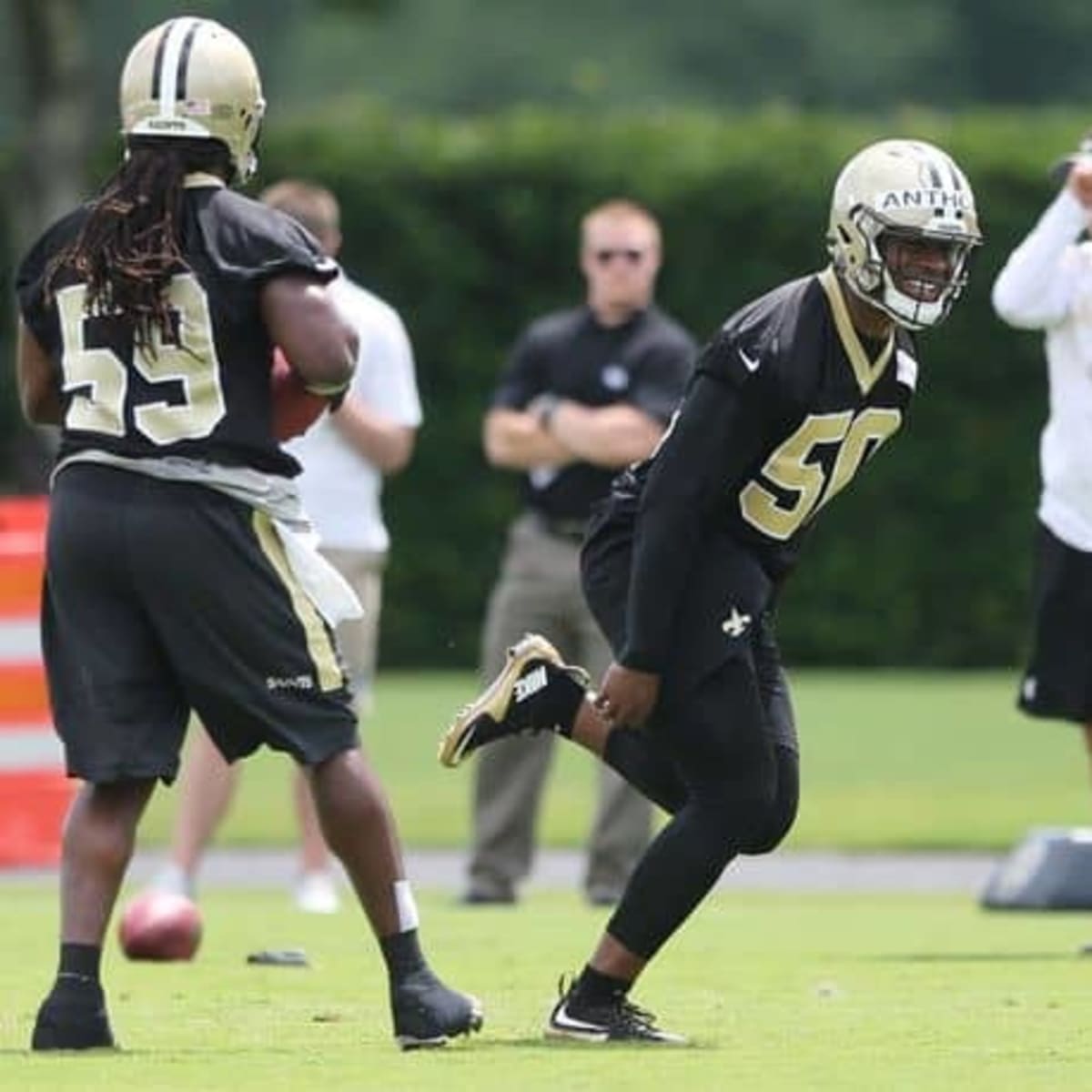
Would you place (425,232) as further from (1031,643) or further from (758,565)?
(758,565)

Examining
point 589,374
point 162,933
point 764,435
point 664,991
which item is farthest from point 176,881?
point 764,435

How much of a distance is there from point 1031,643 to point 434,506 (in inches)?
601

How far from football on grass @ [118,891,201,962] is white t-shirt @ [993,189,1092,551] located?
2.81 meters

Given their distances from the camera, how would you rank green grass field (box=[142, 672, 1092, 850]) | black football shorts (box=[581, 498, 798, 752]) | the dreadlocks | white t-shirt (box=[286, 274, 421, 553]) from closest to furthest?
the dreadlocks, black football shorts (box=[581, 498, 798, 752]), white t-shirt (box=[286, 274, 421, 553]), green grass field (box=[142, 672, 1092, 850])

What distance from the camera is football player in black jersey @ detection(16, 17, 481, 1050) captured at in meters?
8.37

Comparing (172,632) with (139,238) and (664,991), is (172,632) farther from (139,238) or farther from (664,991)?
(664,991)

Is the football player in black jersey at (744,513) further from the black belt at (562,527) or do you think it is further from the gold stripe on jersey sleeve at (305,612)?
the black belt at (562,527)

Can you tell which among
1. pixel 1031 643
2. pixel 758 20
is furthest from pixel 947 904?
pixel 758 20

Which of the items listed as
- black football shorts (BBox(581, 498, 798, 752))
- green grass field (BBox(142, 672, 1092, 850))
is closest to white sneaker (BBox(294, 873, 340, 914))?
green grass field (BBox(142, 672, 1092, 850))

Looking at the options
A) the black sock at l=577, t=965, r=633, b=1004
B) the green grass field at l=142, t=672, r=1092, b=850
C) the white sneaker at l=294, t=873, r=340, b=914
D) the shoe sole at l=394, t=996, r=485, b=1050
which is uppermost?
the black sock at l=577, t=965, r=633, b=1004

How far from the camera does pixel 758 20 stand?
56938 mm

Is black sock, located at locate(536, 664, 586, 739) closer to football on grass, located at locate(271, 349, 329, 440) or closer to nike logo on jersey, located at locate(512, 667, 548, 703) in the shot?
nike logo on jersey, located at locate(512, 667, 548, 703)

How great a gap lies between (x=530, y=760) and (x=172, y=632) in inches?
239

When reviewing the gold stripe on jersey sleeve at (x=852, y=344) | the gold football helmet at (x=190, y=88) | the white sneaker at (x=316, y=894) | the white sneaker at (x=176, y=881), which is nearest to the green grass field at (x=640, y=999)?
the white sneaker at (x=316, y=894)
